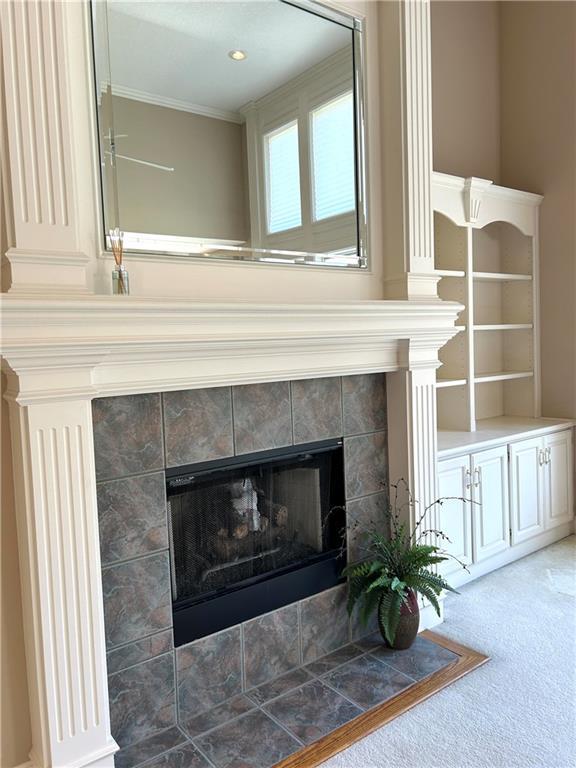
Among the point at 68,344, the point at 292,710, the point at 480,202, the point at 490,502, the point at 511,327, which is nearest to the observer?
the point at 68,344

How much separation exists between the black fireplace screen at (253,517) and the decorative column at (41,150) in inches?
31.5

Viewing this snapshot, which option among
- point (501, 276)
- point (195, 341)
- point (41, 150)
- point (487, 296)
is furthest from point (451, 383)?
point (41, 150)

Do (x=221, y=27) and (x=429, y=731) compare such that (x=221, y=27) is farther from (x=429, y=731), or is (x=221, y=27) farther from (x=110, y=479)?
(x=429, y=731)

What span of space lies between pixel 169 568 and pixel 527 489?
2.38 m

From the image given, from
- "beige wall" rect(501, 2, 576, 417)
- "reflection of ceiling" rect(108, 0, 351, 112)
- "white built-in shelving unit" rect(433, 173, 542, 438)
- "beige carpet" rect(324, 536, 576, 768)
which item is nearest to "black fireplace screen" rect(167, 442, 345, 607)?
"beige carpet" rect(324, 536, 576, 768)

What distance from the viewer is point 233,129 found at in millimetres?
2303

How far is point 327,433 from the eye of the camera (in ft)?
8.36

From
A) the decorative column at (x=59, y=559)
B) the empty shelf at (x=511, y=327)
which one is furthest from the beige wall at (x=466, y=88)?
the decorative column at (x=59, y=559)

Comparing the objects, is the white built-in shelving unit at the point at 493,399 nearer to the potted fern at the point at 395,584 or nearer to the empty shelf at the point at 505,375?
the empty shelf at the point at 505,375

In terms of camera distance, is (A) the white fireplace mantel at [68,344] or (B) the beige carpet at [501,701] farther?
(B) the beige carpet at [501,701]

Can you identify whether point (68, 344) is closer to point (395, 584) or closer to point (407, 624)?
point (395, 584)

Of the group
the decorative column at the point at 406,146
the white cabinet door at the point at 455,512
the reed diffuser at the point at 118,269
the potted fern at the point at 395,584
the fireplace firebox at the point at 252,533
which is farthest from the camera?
the white cabinet door at the point at 455,512

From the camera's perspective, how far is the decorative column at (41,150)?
1.64 m

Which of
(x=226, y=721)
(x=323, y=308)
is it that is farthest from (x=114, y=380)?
(x=226, y=721)
